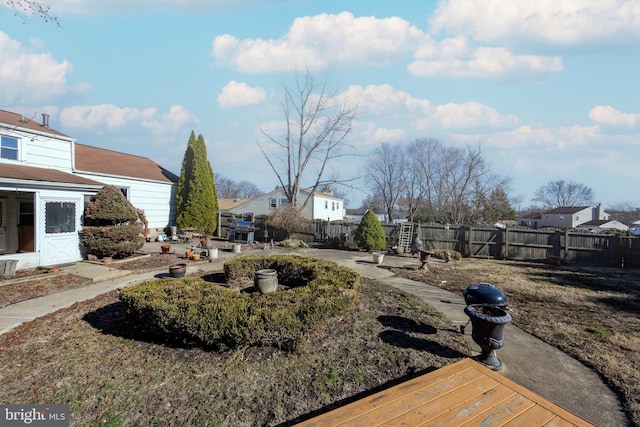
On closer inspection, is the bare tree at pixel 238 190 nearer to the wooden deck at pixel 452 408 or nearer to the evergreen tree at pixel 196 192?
the evergreen tree at pixel 196 192

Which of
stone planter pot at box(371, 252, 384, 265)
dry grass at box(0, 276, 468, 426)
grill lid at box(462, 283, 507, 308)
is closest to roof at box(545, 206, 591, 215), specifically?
stone planter pot at box(371, 252, 384, 265)

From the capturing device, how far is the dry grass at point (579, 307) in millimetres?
4109

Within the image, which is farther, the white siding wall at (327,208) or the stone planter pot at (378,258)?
the white siding wall at (327,208)

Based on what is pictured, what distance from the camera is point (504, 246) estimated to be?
13.7 m

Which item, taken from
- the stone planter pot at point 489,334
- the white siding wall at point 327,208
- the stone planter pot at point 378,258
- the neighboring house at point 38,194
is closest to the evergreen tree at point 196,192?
the neighboring house at point 38,194

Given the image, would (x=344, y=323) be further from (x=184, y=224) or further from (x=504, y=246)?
(x=184, y=224)

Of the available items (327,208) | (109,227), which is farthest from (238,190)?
(109,227)

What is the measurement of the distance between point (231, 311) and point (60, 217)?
8.62 meters

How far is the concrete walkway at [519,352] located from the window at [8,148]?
172 inches

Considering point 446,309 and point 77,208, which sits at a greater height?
point 77,208

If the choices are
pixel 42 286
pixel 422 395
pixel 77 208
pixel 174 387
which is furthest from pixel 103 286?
pixel 422 395

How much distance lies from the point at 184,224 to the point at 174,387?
15.6 meters

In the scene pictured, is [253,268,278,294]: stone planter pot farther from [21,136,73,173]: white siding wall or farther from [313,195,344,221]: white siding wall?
[313,195,344,221]: white siding wall

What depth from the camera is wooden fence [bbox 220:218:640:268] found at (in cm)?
1224
